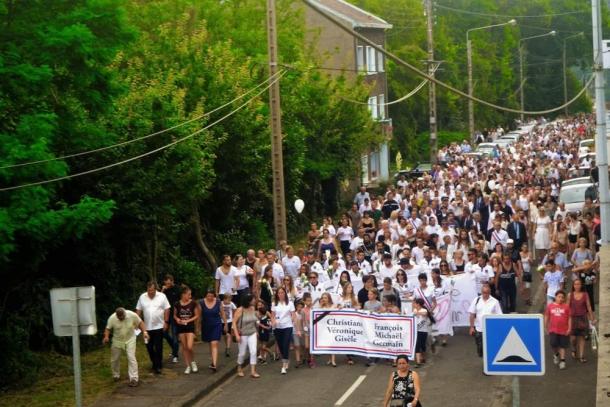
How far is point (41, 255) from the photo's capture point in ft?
69.5

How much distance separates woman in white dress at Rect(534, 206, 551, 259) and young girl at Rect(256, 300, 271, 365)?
374 inches

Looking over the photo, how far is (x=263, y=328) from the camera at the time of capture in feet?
70.7

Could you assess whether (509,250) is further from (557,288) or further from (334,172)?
(334,172)

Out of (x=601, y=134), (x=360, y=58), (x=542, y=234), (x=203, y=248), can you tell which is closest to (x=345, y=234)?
(x=203, y=248)

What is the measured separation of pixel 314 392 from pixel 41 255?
213 inches

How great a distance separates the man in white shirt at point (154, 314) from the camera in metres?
20.5

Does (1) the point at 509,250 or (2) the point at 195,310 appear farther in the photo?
(1) the point at 509,250

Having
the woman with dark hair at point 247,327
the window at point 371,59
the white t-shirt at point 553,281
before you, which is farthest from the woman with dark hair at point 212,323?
the window at point 371,59

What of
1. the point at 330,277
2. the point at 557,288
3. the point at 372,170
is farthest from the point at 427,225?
the point at 372,170

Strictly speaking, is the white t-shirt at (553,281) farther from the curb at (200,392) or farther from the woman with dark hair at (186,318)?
the woman with dark hair at (186,318)

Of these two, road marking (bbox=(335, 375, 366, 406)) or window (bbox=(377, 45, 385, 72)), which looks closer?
road marking (bbox=(335, 375, 366, 406))

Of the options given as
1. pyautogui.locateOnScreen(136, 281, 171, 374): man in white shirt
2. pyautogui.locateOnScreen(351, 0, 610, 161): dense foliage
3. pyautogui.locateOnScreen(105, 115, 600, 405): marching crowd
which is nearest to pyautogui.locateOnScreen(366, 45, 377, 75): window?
Result: pyautogui.locateOnScreen(351, 0, 610, 161): dense foliage

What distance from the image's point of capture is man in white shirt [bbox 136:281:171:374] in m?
20.5

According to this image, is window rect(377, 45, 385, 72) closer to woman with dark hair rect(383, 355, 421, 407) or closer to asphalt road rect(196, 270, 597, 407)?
asphalt road rect(196, 270, 597, 407)
